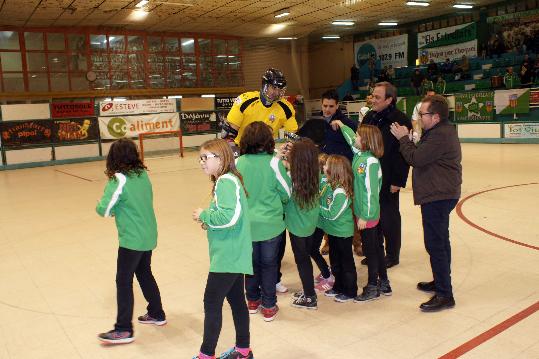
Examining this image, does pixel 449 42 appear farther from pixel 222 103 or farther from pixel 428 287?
pixel 428 287

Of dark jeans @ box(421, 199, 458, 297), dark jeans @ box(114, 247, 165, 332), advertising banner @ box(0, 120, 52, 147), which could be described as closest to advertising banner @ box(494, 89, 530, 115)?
dark jeans @ box(421, 199, 458, 297)

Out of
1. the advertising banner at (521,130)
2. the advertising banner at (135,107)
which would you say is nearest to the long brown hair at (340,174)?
the advertising banner at (521,130)

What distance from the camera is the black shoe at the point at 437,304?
3650mm

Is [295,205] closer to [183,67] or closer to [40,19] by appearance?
[40,19]

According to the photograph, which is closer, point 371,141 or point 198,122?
point 371,141

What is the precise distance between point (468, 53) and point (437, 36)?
187cm

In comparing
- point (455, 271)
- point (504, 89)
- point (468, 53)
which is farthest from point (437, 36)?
point (455, 271)

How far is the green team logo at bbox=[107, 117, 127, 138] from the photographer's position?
1800cm

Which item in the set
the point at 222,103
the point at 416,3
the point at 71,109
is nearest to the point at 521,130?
the point at 416,3

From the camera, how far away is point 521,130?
16.0m

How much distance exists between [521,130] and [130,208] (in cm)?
1584

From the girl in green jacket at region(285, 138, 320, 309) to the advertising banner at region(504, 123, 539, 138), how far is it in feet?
47.8

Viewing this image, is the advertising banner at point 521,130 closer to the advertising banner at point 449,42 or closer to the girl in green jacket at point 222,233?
the advertising banner at point 449,42

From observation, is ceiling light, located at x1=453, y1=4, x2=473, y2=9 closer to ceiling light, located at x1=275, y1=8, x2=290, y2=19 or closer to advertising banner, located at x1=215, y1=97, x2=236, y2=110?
ceiling light, located at x1=275, y1=8, x2=290, y2=19
